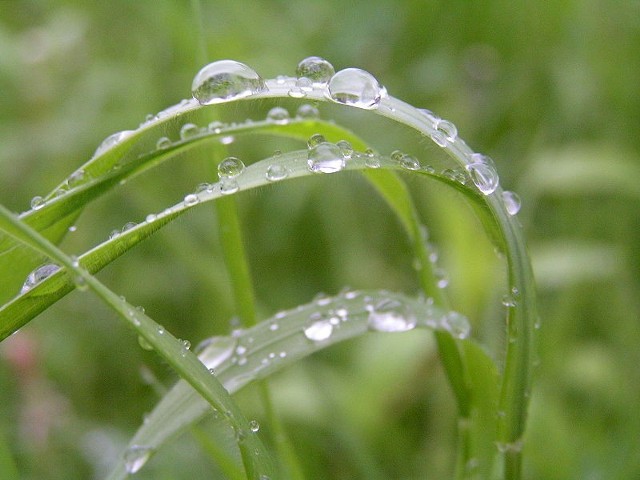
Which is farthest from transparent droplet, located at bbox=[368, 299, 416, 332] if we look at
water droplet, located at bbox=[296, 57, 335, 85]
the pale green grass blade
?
water droplet, located at bbox=[296, 57, 335, 85]

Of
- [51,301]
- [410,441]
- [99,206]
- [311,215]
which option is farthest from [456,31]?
[51,301]

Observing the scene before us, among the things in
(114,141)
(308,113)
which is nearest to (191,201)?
(114,141)

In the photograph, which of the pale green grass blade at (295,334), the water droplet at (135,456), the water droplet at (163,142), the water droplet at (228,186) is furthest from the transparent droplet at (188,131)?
the water droplet at (135,456)

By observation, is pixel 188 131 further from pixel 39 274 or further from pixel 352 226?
pixel 352 226

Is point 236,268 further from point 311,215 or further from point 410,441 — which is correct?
point 311,215

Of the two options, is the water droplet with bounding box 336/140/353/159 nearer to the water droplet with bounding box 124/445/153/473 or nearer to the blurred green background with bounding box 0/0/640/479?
the water droplet with bounding box 124/445/153/473

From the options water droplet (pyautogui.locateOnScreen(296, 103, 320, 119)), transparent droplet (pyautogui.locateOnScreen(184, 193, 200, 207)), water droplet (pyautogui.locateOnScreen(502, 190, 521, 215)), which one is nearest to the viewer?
transparent droplet (pyautogui.locateOnScreen(184, 193, 200, 207))
